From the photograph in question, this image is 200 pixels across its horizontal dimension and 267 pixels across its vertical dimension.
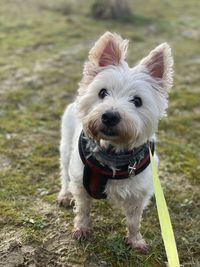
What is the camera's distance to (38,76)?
8492 mm

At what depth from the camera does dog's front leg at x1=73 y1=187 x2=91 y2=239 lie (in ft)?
13.8

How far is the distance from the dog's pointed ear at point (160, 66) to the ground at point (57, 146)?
143cm

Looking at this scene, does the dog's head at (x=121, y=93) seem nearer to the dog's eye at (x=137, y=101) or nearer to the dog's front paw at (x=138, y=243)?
the dog's eye at (x=137, y=101)

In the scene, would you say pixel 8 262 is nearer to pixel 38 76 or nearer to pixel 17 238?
pixel 17 238

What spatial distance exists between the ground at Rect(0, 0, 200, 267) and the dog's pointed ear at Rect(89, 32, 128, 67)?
1527mm

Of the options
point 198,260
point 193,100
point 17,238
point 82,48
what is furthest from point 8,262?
point 82,48

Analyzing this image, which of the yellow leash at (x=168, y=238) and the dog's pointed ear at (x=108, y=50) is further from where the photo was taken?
the dog's pointed ear at (x=108, y=50)

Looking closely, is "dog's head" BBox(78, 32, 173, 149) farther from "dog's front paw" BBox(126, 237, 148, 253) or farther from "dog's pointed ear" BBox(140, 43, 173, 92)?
"dog's front paw" BBox(126, 237, 148, 253)

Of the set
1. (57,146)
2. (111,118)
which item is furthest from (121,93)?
(57,146)

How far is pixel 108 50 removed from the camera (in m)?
3.93

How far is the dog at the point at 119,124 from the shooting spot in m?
3.57

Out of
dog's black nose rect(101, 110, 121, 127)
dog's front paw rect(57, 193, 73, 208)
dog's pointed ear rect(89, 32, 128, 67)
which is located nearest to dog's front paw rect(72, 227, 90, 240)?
dog's front paw rect(57, 193, 73, 208)

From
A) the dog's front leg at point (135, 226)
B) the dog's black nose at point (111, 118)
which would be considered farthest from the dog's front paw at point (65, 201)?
the dog's black nose at point (111, 118)

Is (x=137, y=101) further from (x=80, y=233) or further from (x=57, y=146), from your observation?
(x=57, y=146)
